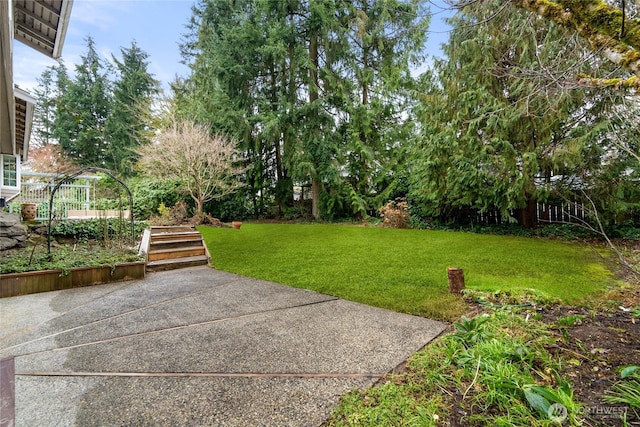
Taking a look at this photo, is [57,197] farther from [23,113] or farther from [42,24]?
[42,24]

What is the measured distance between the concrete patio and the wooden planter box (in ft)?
0.67

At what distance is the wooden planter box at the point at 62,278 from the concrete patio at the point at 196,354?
0.21 m

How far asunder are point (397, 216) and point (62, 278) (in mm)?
8295

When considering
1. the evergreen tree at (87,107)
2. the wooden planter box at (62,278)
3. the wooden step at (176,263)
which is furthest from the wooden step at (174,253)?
the evergreen tree at (87,107)

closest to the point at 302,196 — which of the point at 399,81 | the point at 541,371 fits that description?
the point at 399,81

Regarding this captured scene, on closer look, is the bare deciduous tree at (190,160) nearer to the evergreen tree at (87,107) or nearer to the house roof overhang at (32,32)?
the house roof overhang at (32,32)

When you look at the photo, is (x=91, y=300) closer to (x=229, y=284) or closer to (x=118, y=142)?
(x=229, y=284)

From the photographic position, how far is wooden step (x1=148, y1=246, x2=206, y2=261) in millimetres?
5215

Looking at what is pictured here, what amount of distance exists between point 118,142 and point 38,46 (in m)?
17.3

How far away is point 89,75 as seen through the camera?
19.8 meters

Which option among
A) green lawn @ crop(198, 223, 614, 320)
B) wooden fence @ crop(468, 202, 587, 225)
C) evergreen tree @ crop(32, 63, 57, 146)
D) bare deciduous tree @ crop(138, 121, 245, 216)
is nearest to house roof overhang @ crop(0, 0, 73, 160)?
green lawn @ crop(198, 223, 614, 320)

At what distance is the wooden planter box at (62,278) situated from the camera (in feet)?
11.6

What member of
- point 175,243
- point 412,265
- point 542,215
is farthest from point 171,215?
point 542,215

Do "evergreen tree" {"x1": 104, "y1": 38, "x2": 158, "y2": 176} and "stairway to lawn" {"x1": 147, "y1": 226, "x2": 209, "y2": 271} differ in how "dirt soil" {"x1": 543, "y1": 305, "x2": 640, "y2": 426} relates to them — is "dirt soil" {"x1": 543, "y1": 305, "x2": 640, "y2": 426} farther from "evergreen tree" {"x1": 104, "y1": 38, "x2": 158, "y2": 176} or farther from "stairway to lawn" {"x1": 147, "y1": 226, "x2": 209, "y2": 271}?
"evergreen tree" {"x1": 104, "y1": 38, "x2": 158, "y2": 176}
